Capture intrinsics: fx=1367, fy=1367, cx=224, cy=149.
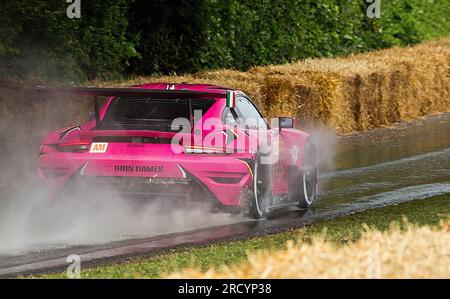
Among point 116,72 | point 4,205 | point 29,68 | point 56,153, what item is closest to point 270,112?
point 116,72

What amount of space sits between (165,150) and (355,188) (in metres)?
5.57

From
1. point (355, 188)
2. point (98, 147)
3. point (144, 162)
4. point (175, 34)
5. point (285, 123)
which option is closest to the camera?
point (144, 162)

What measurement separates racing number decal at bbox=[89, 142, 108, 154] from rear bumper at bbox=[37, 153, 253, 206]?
0.08 metres

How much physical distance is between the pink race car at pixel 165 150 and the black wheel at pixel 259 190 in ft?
0.03

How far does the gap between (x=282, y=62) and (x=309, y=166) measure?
13.0 m

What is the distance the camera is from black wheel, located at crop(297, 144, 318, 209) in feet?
51.3

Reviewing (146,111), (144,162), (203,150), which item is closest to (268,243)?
(203,150)

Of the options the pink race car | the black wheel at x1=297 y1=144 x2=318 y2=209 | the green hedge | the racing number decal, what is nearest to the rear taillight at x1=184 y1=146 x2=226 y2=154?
the pink race car

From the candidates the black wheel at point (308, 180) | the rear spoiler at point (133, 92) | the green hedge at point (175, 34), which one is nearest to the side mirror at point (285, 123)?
the black wheel at point (308, 180)

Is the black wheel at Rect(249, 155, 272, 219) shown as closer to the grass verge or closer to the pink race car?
the pink race car

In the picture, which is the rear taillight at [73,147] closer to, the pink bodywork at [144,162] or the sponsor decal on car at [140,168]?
the pink bodywork at [144,162]

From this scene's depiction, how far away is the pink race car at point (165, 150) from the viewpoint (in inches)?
512

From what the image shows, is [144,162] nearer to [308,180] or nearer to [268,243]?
[268,243]

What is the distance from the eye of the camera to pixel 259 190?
46.2 ft
